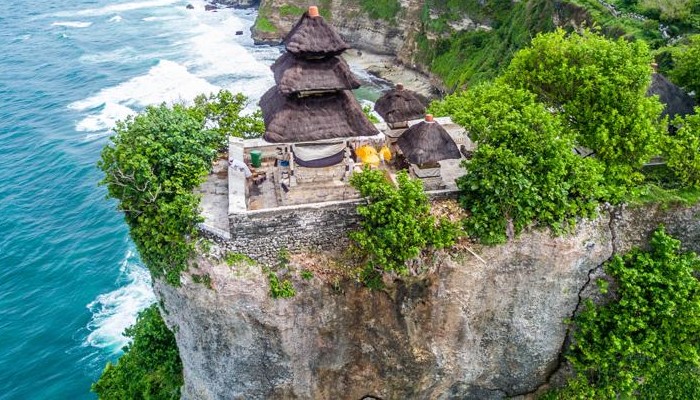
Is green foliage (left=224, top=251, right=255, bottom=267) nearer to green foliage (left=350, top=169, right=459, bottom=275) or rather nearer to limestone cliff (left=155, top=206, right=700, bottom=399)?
limestone cliff (left=155, top=206, right=700, bottom=399)

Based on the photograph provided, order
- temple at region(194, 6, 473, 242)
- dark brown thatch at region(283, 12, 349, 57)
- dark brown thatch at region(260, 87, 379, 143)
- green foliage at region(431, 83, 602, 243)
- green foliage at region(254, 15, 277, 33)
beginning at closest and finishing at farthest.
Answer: dark brown thatch at region(283, 12, 349, 57) → temple at region(194, 6, 473, 242) → green foliage at region(431, 83, 602, 243) → dark brown thatch at region(260, 87, 379, 143) → green foliage at region(254, 15, 277, 33)

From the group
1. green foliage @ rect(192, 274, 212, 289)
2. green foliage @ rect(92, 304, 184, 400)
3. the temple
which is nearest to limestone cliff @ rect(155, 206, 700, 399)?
green foliage @ rect(192, 274, 212, 289)

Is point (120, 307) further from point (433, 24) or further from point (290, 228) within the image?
point (433, 24)

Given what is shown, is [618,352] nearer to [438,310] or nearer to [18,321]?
[438,310]

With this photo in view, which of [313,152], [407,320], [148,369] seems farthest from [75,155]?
[407,320]

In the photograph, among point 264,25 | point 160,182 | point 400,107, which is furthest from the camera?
point 264,25

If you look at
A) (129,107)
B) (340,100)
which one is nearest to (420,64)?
(129,107)
